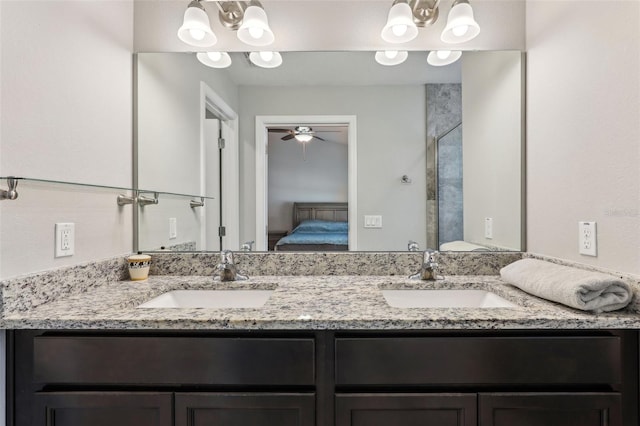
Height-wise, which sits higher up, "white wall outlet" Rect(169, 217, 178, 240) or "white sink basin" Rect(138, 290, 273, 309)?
"white wall outlet" Rect(169, 217, 178, 240)

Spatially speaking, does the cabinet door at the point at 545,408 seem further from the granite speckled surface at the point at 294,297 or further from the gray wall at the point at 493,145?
Result: the gray wall at the point at 493,145

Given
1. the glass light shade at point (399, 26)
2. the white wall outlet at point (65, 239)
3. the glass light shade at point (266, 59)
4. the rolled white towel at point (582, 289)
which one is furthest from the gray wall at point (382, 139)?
the white wall outlet at point (65, 239)

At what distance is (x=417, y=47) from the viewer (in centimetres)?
144

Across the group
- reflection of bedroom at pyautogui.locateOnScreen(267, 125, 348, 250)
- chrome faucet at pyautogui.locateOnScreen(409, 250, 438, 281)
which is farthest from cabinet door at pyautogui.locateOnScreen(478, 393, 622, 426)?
reflection of bedroom at pyautogui.locateOnScreen(267, 125, 348, 250)

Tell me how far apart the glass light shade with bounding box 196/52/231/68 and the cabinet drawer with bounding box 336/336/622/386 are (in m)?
1.31

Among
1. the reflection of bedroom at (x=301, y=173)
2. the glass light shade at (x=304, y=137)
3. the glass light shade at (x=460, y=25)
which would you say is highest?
the glass light shade at (x=460, y=25)

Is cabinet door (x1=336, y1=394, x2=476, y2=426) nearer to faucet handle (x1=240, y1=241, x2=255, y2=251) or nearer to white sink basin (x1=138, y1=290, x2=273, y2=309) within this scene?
white sink basin (x1=138, y1=290, x2=273, y2=309)

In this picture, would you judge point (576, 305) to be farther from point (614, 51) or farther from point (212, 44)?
point (212, 44)

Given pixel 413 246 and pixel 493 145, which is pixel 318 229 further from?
pixel 493 145

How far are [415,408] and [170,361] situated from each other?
68cm

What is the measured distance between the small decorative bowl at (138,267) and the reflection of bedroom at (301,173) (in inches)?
21.0

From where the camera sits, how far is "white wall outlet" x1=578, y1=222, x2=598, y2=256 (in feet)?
3.34

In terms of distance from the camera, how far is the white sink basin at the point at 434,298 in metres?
1.26

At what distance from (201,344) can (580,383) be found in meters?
1.04
